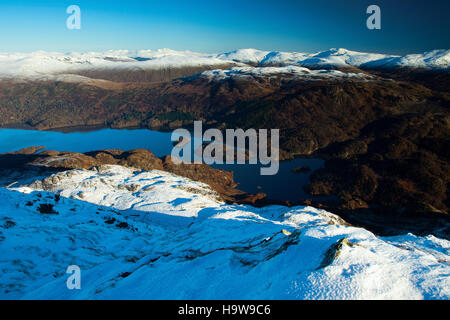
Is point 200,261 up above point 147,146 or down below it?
above

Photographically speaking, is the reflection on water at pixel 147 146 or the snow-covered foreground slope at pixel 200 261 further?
the reflection on water at pixel 147 146

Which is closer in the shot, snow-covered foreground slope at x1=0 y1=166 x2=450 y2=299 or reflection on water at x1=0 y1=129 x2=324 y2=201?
snow-covered foreground slope at x1=0 y1=166 x2=450 y2=299

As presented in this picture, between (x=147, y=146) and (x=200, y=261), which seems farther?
(x=147, y=146)
